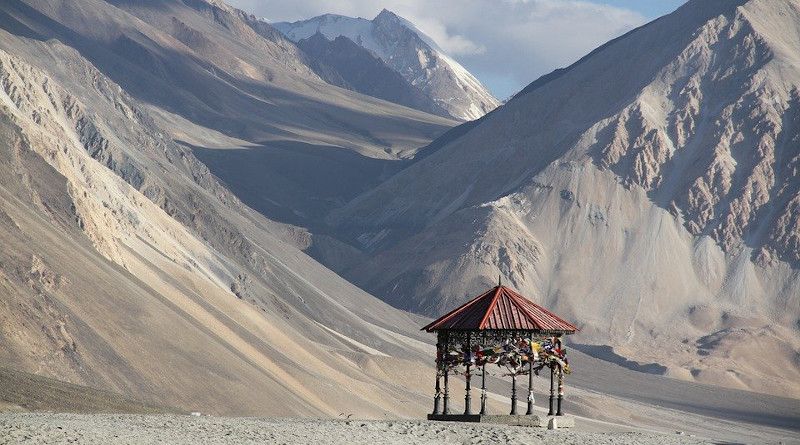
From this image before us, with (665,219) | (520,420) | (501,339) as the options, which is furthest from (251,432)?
(665,219)

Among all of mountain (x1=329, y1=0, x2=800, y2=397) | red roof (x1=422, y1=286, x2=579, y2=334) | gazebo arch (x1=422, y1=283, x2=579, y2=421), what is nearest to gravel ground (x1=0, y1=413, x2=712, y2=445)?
gazebo arch (x1=422, y1=283, x2=579, y2=421)

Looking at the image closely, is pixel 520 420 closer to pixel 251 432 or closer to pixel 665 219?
pixel 251 432

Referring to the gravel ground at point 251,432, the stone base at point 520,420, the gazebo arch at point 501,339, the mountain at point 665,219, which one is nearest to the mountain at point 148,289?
the mountain at point 665,219

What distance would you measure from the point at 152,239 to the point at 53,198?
55.5 ft

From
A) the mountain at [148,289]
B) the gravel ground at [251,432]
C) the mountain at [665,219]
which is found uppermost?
the mountain at [665,219]

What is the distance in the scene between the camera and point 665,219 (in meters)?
165

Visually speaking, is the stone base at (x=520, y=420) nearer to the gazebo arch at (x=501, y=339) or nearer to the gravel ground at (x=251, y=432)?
the gazebo arch at (x=501, y=339)

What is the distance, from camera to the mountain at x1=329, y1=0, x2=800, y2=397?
148875mm

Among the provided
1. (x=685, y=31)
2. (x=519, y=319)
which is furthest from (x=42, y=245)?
(x=685, y=31)

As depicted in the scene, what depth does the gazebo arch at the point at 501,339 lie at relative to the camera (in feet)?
105

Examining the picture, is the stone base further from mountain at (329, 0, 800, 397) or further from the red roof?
mountain at (329, 0, 800, 397)

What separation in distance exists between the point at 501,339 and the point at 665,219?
13592 centimetres

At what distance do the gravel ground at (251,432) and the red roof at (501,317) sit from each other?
107 inches

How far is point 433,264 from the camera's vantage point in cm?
16625
